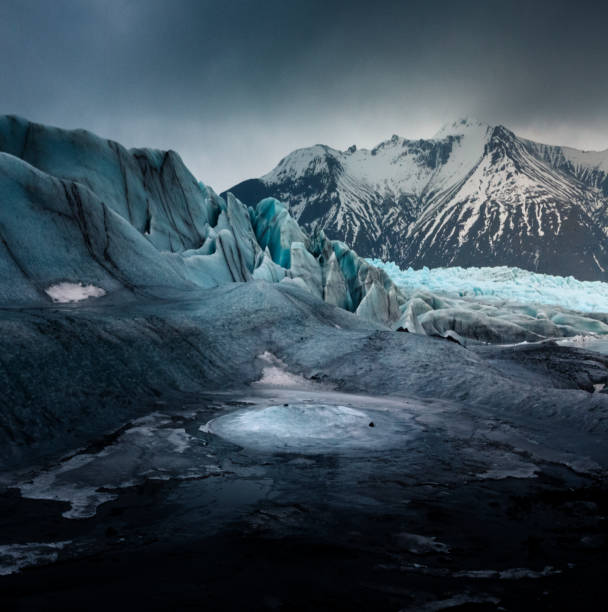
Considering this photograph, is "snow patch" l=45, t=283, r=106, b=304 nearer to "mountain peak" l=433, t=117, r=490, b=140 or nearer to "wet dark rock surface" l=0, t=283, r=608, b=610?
"wet dark rock surface" l=0, t=283, r=608, b=610

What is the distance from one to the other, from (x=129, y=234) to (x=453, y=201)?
145 metres

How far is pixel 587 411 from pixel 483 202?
479ft

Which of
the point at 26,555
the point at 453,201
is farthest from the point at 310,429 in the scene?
the point at 453,201

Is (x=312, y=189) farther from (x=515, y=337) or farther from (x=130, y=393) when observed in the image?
(x=130, y=393)

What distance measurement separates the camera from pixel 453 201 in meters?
142

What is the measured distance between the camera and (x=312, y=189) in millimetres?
140125

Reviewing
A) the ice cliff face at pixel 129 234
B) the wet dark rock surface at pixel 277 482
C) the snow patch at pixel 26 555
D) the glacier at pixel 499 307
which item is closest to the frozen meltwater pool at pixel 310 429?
the wet dark rock surface at pixel 277 482

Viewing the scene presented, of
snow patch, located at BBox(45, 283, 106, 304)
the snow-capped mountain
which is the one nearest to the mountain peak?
the snow-capped mountain

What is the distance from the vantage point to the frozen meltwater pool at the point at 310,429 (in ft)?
14.9

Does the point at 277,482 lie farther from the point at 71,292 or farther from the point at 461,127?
the point at 461,127

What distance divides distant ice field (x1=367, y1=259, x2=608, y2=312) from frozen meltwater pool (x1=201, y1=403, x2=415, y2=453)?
39.4 m

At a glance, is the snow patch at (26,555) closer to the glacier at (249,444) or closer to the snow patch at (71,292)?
the glacier at (249,444)

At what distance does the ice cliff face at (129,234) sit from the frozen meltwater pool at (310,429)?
17.9ft

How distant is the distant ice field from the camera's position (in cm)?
4753
